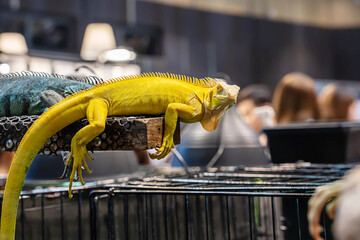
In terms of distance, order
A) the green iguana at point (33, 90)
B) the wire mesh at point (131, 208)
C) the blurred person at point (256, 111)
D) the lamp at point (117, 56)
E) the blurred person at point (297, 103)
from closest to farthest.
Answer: the green iguana at point (33, 90)
the wire mesh at point (131, 208)
the lamp at point (117, 56)
the blurred person at point (297, 103)
the blurred person at point (256, 111)

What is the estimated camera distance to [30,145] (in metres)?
0.90

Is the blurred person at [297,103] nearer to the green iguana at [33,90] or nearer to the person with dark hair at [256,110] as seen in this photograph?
the person with dark hair at [256,110]

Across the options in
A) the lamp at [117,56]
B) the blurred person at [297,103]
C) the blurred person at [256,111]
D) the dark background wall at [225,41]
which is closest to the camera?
the lamp at [117,56]

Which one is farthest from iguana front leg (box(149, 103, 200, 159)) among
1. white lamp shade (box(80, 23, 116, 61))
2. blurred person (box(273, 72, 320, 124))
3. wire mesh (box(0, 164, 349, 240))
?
white lamp shade (box(80, 23, 116, 61))

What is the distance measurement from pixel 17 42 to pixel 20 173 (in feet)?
9.53

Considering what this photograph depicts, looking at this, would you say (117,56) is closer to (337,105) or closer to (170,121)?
(337,105)

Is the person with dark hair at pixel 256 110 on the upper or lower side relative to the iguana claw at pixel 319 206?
upper

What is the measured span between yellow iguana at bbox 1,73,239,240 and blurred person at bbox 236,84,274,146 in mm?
2454

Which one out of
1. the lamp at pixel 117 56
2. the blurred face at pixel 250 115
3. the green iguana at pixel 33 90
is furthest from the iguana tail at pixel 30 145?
the blurred face at pixel 250 115

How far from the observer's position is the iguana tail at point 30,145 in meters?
0.90

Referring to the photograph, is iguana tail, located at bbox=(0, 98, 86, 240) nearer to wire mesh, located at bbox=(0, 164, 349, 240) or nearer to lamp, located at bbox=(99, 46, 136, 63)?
wire mesh, located at bbox=(0, 164, 349, 240)

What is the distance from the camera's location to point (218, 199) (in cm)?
195

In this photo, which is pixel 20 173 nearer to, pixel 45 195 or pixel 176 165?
pixel 45 195

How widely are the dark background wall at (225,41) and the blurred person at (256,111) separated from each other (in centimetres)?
108
